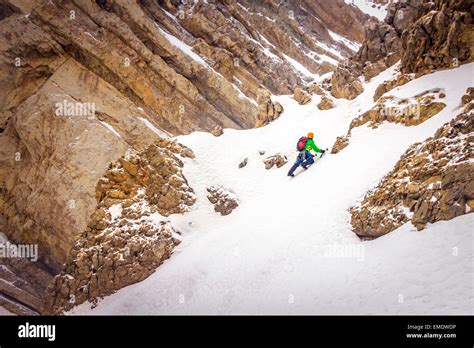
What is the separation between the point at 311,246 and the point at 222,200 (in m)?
8.40

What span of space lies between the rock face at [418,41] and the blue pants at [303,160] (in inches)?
269

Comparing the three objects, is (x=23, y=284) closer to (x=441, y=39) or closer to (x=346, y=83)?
(x=346, y=83)

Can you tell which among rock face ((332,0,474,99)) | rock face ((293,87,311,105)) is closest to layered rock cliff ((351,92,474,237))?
rock face ((332,0,474,99))

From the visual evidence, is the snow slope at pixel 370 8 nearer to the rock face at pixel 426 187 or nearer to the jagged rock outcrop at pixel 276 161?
the jagged rock outcrop at pixel 276 161

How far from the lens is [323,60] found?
189 feet

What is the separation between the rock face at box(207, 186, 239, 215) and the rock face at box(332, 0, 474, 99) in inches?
432

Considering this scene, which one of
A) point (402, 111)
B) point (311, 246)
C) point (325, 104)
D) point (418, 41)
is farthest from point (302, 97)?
point (311, 246)

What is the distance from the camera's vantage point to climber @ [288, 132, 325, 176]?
19.1 meters

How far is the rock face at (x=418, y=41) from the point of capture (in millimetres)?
18641

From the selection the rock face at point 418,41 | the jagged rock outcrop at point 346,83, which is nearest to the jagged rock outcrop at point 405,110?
the rock face at point 418,41

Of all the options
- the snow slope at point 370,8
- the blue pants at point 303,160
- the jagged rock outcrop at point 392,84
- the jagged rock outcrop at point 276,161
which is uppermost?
the snow slope at point 370,8

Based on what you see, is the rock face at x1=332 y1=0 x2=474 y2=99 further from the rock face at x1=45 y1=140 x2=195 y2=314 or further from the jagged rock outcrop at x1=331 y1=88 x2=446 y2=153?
the rock face at x1=45 y1=140 x2=195 y2=314

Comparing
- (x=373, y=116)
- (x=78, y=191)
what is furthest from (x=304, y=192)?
(x=78, y=191)
